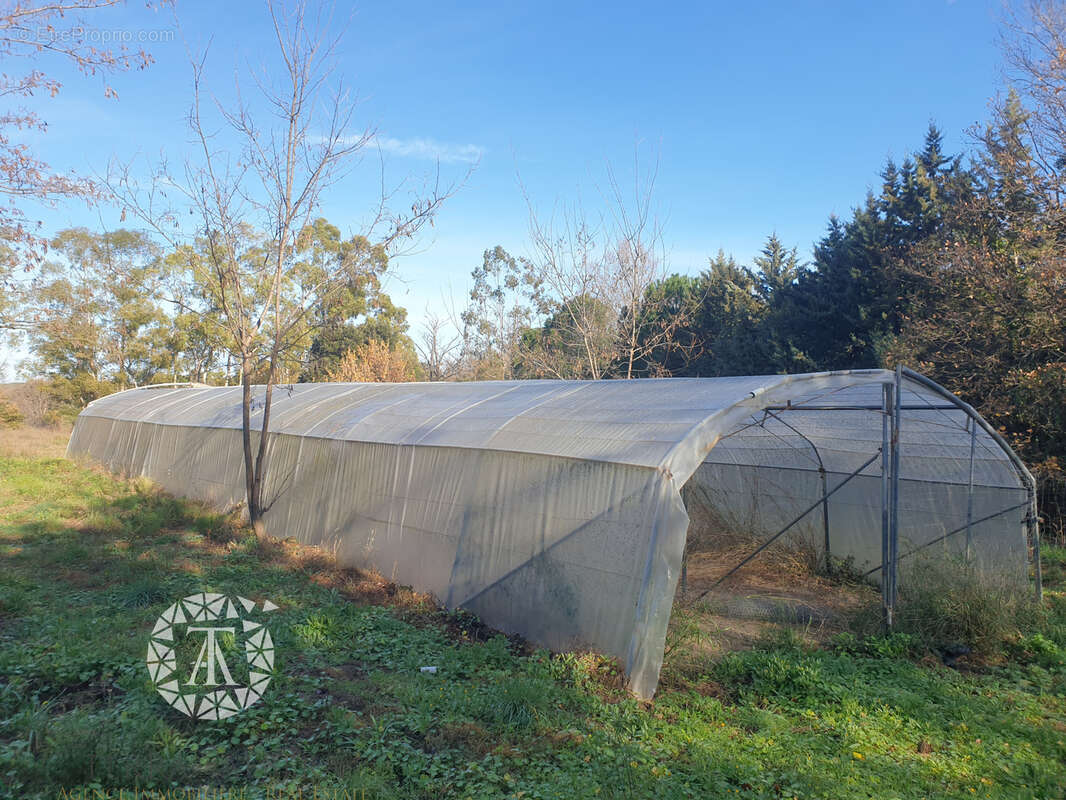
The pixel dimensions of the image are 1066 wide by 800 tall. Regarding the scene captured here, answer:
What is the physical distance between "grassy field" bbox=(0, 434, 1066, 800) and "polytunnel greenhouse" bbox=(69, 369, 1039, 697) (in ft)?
1.79

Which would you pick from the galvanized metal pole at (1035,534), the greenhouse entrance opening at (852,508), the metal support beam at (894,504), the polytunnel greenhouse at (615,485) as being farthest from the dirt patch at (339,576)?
the galvanized metal pole at (1035,534)

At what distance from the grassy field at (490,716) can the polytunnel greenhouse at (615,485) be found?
545mm

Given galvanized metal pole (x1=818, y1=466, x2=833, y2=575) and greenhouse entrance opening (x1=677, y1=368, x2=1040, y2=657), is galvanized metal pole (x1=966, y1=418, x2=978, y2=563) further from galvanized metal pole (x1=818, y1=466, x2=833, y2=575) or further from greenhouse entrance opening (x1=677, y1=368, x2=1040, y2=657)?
galvanized metal pole (x1=818, y1=466, x2=833, y2=575)

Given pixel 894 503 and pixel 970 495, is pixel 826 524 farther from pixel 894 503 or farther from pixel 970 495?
pixel 894 503

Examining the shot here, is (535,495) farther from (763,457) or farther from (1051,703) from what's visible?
(763,457)

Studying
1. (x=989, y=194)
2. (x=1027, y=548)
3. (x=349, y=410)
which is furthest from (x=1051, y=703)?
(x=989, y=194)

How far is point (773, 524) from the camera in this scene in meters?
9.77

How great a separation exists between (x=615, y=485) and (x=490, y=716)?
2.00 m

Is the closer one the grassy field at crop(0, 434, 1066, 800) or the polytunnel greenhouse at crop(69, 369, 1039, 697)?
the grassy field at crop(0, 434, 1066, 800)

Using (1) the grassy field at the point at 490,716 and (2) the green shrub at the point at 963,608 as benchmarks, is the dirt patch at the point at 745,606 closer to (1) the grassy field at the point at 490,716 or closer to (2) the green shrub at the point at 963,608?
(1) the grassy field at the point at 490,716

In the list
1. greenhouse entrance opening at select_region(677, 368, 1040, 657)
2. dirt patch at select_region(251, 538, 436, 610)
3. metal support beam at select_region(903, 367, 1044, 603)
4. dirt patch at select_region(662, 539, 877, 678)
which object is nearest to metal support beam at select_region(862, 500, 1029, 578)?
greenhouse entrance opening at select_region(677, 368, 1040, 657)

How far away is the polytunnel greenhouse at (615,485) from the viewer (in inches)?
208

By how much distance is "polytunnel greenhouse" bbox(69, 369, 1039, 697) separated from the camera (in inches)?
208

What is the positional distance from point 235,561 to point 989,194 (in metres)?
15.8
